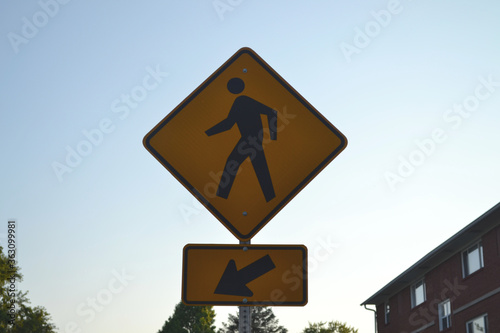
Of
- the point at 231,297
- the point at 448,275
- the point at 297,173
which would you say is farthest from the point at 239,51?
the point at 448,275

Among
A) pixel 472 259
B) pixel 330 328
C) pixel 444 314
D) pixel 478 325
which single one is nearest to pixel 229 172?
pixel 478 325

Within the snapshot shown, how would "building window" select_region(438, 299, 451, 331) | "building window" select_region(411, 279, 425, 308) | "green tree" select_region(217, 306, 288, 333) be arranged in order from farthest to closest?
"green tree" select_region(217, 306, 288, 333) < "building window" select_region(411, 279, 425, 308) < "building window" select_region(438, 299, 451, 331)

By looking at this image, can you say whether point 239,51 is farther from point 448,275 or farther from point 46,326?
point 46,326

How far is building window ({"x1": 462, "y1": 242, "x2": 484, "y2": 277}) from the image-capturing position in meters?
33.4

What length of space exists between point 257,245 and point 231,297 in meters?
0.32

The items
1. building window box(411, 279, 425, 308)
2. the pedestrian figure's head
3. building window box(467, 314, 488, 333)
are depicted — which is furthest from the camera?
building window box(411, 279, 425, 308)

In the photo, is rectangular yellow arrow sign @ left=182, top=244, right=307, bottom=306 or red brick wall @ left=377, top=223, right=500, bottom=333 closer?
rectangular yellow arrow sign @ left=182, top=244, right=307, bottom=306

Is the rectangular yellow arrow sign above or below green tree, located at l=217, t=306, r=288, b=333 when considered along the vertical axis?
below

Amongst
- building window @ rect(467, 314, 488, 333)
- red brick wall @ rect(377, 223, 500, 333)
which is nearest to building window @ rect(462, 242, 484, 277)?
red brick wall @ rect(377, 223, 500, 333)

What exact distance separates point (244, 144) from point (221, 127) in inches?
6.6

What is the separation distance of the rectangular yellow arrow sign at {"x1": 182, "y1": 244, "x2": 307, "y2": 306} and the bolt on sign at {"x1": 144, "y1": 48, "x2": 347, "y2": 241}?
0.14m

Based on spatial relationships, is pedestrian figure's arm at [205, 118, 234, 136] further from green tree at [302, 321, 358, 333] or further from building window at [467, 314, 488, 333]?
green tree at [302, 321, 358, 333]

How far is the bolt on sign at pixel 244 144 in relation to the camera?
3771 millimetres

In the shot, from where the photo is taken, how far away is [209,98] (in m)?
3.94
